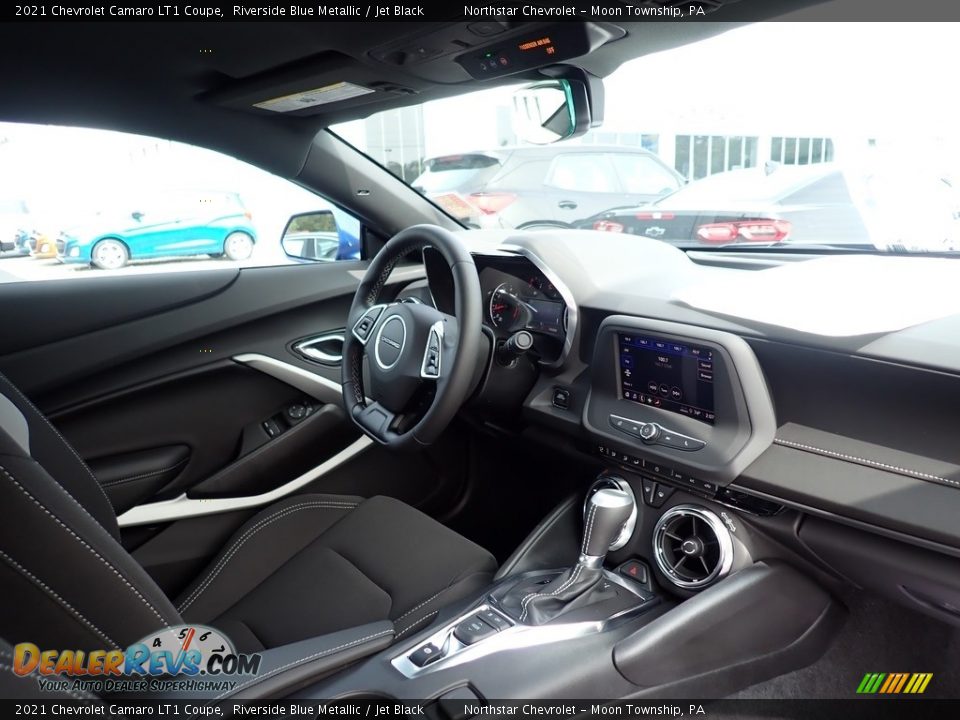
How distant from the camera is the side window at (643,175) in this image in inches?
98.8

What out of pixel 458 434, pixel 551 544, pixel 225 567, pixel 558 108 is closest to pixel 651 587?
pixel 551 544

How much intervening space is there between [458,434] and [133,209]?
1.28m

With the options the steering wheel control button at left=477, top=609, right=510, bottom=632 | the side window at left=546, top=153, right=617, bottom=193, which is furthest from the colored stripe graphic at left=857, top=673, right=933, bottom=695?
the side window at left=546, top=153, right=617, bottom=193

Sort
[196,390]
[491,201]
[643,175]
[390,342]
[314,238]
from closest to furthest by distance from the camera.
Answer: [390,342] → [196,390] → [643,175] → [314,238] → [491,201]

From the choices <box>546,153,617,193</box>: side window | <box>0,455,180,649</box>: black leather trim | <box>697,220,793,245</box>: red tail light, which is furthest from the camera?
<box>546,153,617,193</box>: side window

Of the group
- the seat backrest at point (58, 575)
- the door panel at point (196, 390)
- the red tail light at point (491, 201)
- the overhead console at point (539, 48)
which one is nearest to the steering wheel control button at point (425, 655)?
the seat backrest at point (58, 575)

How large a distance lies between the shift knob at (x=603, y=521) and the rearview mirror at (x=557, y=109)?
997 mm

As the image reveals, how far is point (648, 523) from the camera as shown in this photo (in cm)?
181

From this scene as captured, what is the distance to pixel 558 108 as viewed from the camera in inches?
79.6

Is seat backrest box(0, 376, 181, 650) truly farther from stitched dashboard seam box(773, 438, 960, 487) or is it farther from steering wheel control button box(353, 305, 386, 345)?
stitched dashboard seam box(773, 438, 960, 487)

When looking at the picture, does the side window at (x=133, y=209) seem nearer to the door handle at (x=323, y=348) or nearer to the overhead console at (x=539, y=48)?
the door handle at (x=323, y=348)

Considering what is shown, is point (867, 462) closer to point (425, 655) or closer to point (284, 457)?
point (425, 655)

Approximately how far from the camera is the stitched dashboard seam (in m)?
1.34

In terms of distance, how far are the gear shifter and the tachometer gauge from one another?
59 centimetres
